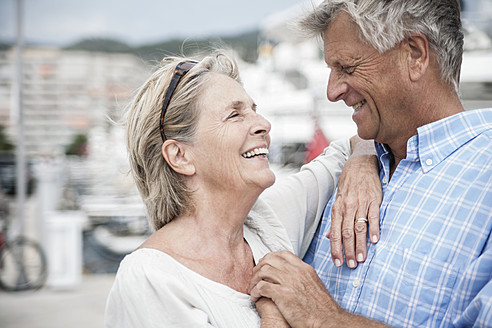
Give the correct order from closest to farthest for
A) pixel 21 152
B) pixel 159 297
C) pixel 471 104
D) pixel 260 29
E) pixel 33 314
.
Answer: pixel 159 297, pixel 33 314, pixel 21 152, pixel 471 104, pixel 260 29

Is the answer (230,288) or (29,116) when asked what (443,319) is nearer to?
(230,288)

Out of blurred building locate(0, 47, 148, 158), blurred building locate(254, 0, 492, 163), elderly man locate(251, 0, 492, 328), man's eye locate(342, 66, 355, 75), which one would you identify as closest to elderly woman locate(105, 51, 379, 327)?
elderly man locate(251, 0, 492, 328)

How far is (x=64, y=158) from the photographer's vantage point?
950 cm

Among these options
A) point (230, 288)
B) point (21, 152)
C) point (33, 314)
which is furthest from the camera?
point (21, 152)

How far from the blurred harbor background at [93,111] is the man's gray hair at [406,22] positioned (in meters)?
2.55

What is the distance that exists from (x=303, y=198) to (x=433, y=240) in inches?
18.9

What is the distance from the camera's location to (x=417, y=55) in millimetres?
1507

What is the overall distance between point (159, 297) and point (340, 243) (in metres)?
0.51

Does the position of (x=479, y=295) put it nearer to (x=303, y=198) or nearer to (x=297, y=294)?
(x=297, y=294)

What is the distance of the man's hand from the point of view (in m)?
1.33

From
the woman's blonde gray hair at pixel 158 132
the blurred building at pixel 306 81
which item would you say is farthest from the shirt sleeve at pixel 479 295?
the blurred building at pixel 306 81

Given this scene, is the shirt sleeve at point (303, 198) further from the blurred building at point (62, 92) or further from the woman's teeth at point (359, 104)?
the blurred building at point (62, 92)

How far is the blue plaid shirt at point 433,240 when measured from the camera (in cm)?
128

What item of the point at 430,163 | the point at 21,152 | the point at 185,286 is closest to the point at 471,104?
the point at 21,152
